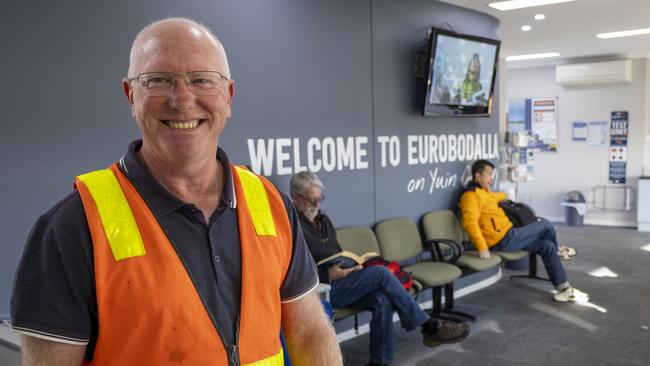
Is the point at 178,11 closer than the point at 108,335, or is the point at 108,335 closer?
the point at 108,335

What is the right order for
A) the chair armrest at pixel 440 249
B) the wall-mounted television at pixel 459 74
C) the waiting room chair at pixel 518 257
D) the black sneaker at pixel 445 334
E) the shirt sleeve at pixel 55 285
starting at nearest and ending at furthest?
the shirt sleeve at pixel 55 285, the black sneaker at pixel 445 334, the chair armrest at pixel 440 249, the wall-mounted television at pixel 459 74, the waiting room chair at pixel 518 257

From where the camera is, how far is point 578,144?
1012cm

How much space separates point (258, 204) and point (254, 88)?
2654 mm

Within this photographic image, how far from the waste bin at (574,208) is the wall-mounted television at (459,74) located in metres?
4.79

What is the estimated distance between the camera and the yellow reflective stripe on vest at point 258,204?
1.26 m

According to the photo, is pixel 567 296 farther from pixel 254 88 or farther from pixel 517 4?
pixel 254 88

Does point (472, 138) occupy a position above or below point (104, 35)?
below

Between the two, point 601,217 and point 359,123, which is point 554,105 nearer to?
point 601,217

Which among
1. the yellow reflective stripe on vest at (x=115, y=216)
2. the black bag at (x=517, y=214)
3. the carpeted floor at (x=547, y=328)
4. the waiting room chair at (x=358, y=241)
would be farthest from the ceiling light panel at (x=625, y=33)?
the yellow reflective stripe on vest at (x=115, y=216)

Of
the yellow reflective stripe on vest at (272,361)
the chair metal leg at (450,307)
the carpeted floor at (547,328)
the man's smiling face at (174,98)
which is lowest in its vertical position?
the carpeted floor at (547,328)

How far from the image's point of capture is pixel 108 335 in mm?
1028

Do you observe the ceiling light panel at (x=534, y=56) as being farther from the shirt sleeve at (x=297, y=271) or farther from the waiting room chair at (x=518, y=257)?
the shirt sleeve at (x=297, y=271)

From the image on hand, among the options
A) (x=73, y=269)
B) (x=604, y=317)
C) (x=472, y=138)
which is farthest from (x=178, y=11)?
(x=604, y=317)

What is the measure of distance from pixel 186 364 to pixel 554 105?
33.5ft
